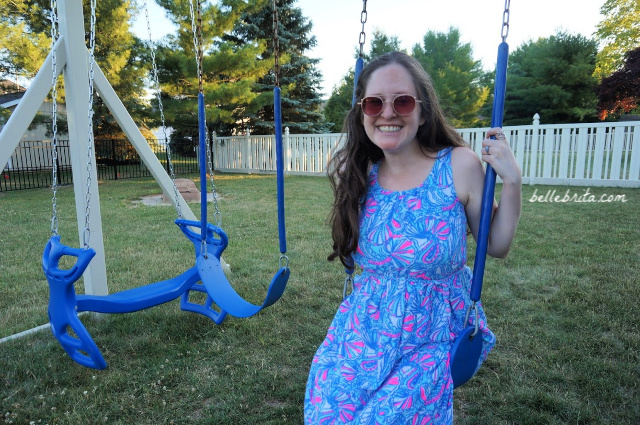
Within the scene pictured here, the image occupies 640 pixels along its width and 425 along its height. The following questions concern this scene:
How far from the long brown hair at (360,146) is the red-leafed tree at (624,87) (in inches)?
812

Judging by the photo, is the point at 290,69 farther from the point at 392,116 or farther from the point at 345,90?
the point at 392,116

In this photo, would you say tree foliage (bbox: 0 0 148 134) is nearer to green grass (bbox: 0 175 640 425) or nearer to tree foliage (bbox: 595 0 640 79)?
green grass (bbox: 0 175 640 425)

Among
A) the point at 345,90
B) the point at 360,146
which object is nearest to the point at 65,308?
the point at 360,146

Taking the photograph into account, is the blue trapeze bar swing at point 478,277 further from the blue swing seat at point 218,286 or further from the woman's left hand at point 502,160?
the blue swing seat at point 218,286

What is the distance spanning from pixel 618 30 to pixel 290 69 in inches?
695

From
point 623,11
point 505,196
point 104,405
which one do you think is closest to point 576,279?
point 505,196

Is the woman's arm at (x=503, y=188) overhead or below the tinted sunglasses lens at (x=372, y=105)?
below

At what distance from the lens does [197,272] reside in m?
2.77

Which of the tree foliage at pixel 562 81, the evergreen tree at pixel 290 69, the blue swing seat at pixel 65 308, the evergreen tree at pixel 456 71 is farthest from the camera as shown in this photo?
the tree foliage at pixel 562 81

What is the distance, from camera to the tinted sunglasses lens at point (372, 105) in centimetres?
150

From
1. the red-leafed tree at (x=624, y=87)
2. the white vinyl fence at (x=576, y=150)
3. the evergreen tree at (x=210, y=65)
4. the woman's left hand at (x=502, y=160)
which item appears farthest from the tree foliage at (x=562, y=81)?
the woman's left hand at (x=502, y=160)

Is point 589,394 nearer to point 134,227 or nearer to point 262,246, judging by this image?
point 262,246

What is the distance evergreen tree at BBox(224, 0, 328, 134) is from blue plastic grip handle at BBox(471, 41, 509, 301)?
1532 cm

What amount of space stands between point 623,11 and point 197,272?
27.2 m
